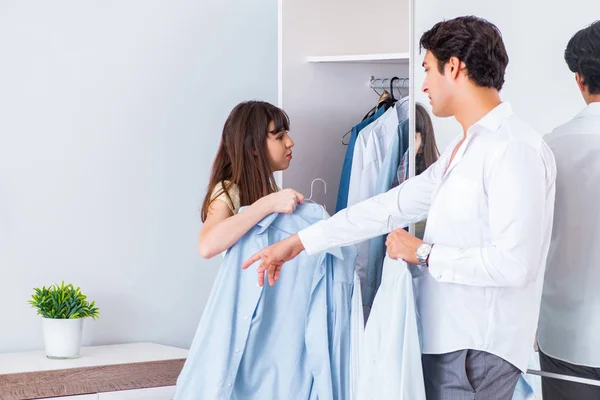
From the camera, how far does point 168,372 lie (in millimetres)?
2691

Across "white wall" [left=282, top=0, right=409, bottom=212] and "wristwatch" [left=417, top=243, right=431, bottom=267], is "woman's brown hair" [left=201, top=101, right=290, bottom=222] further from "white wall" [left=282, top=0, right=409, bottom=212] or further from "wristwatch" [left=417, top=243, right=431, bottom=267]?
"wristwatch" [left=417, top=243, right=431, bottom=267]

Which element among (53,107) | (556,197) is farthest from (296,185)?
(556,197)

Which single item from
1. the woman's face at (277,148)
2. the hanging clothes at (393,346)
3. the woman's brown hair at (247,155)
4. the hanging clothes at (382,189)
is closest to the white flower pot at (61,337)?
the woman's brown hair at (247,155)

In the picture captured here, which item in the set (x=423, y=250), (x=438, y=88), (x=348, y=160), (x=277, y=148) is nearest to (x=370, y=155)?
(x=348, y=160)

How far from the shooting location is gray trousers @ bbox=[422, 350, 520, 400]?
5.18 ft

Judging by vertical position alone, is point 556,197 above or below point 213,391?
above

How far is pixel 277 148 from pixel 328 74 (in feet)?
1.66

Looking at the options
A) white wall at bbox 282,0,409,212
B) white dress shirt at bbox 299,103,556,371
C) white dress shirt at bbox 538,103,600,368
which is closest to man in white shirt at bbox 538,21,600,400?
white dress shirt at bbox 538,103,600,368

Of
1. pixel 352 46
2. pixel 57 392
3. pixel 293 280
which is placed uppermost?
pixel 352 46

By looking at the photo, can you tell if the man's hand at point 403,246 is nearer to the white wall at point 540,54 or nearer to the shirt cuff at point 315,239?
the shirt cuff at point 315,239

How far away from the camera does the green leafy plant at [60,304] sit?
106 inches

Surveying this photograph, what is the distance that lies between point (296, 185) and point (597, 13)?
1377 mm

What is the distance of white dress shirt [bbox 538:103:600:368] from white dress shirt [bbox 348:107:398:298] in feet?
3.27

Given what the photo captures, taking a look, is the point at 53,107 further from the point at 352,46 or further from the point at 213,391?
the point at 213,391
